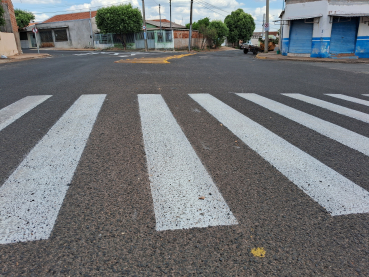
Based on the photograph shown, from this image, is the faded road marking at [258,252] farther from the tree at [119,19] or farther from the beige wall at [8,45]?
the tree at [119,19]

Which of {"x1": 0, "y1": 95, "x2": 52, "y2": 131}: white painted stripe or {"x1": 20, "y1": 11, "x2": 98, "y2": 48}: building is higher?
{"x1": 20, "y1": 11, "x2": 98, "y2": 48}: building

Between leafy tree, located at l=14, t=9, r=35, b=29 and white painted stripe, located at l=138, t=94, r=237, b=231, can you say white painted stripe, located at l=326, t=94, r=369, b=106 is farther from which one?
leafy tree, located at l=14, t=9, r=35, b=29

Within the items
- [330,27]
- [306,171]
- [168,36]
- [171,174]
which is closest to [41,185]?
[171,174]

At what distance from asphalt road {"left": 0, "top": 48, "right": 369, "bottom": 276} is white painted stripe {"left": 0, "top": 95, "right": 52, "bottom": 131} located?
0.09 meters

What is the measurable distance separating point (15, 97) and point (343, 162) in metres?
6.21

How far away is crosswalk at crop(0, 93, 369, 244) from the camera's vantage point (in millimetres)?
1990

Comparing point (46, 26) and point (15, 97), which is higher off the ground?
point (46, 26)

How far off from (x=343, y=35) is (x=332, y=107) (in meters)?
19.9

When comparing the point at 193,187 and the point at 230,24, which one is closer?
the point at 193,187

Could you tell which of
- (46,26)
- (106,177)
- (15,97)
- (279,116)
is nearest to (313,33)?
(279,116)

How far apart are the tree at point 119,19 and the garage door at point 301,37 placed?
24347 millimetres

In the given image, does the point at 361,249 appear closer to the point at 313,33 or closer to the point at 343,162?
the point at 343,162

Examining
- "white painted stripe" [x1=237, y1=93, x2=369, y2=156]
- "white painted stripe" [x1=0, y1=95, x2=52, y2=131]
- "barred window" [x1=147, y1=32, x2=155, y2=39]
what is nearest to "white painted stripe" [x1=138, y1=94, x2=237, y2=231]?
"white painted stripe" [x1=237, y1=93, x2=369, y2=156]

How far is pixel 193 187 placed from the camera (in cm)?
239
